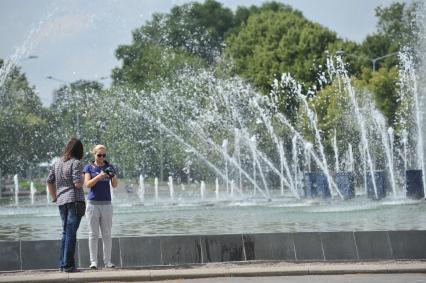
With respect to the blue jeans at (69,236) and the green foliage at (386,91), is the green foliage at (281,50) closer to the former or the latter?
the green foliage at (386,91)

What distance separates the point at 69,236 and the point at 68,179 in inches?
30.2

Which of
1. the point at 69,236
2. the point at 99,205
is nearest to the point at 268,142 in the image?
the point at 99,205

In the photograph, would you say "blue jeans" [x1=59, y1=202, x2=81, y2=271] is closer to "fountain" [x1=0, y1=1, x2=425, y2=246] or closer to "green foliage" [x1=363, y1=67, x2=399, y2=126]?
"fountain" [x1=0, y1=1, x2=425, y2=246]

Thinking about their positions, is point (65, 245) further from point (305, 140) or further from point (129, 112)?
point (129, 112)

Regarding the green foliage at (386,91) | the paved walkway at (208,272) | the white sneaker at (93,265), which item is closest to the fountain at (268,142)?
the green foliage at (386,91)

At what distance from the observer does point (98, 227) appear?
48.7 feet

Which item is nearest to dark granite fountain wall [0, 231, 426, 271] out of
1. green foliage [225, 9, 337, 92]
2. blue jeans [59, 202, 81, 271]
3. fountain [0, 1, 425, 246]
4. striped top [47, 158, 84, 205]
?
blue jeans [59, 202, 81, 271]

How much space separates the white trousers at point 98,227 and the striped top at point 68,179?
0.25 meters

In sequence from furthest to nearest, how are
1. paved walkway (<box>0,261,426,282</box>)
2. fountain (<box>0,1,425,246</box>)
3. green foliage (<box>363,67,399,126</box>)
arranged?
green foliage (<box>363,67,399,126</box>) < fountain (<box>0,1,425,246</box>) < paved walkway (<box>0,261,426,282</box>)

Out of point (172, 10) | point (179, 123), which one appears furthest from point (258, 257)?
point (172, 10)

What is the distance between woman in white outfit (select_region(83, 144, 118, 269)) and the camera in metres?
14.8

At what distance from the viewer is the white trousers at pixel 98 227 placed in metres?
14.8

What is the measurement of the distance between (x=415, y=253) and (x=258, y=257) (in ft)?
7.26

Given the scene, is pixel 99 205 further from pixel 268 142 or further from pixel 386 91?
pixel 386 91
